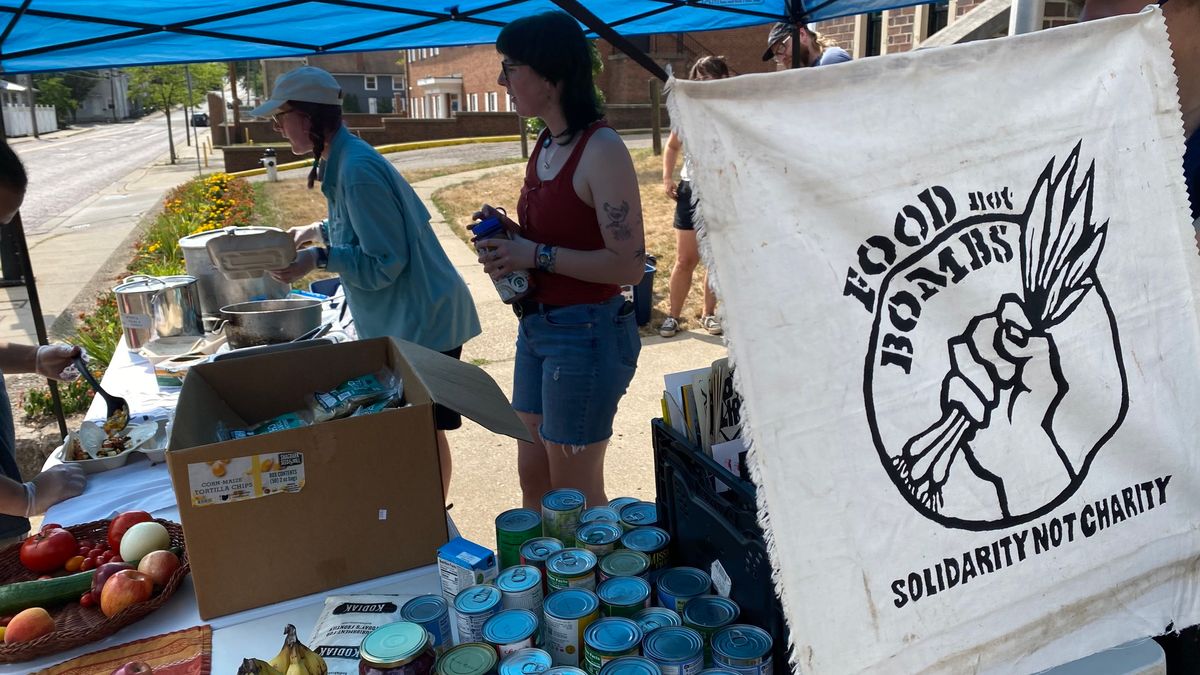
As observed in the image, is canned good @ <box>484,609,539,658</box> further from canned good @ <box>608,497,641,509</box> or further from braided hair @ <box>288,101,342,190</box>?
braided hair @ <box>288,101,342,190</box>

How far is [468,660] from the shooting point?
3.92 feet

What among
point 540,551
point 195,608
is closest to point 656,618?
point 540,551

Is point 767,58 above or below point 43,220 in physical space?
above

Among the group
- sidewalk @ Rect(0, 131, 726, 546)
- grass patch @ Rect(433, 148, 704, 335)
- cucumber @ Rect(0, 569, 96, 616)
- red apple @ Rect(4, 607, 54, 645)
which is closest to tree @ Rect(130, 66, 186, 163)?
sidewalk @ Rect(0, 131, 726, 546)

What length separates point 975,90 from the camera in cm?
118

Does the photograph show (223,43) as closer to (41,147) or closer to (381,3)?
(381,3)

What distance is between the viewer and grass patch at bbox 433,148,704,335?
6.90 meters

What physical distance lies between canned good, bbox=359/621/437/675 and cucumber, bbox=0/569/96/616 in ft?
2.72

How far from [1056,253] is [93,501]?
2.39 meters

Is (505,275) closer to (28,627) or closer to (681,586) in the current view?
(681,586)

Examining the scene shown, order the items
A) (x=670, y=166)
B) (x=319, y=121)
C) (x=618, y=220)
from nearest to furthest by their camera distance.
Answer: (x=618, y=220), (x=319, y=121), (x=670, y=166)

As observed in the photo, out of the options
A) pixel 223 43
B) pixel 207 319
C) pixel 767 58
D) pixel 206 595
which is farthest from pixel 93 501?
pixel 767 58

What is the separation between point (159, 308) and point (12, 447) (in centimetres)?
85

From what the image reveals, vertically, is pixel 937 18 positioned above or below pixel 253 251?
above
